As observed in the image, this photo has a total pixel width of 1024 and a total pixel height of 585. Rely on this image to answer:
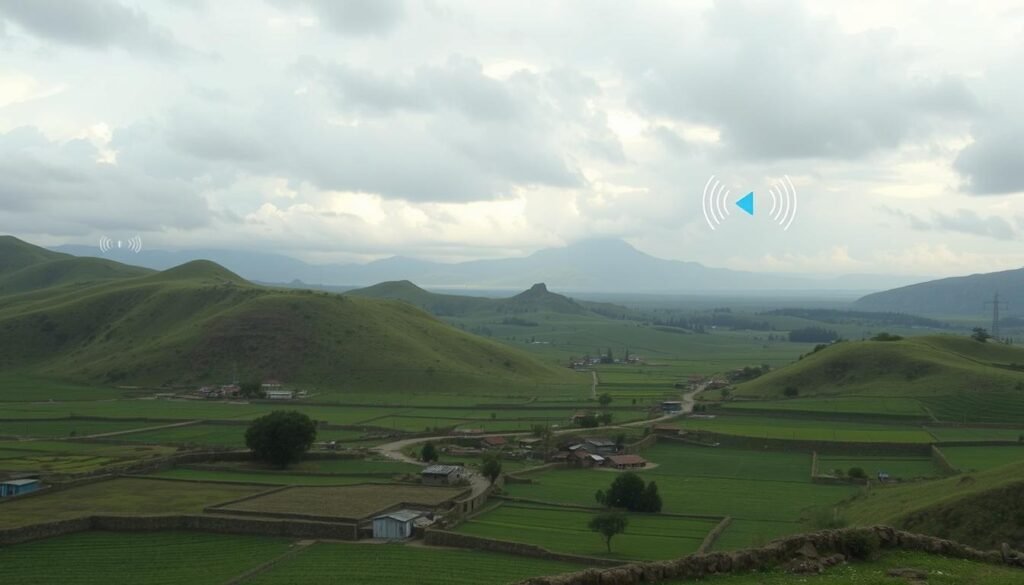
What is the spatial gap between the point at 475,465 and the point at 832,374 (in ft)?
194

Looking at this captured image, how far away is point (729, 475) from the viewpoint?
58156mm

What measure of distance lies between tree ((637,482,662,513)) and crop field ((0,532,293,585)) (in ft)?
59.8

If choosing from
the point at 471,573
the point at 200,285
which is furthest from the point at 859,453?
the point at 200,285

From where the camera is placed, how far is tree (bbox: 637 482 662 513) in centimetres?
4669

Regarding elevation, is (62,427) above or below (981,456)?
above

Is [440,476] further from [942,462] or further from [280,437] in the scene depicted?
[942,462]

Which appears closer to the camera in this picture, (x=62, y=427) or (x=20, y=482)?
(x=20, y=482)

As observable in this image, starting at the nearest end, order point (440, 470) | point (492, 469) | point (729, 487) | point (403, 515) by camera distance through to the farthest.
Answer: point (403, 515) → point (492, 469) → point (729, 487) → point (440, 470)

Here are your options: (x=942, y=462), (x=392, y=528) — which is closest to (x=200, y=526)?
(x=392, y=528)

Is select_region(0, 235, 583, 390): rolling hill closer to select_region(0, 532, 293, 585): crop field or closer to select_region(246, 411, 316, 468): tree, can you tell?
select_region(246, 411, 316, 468): tree

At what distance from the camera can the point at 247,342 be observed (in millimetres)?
125312

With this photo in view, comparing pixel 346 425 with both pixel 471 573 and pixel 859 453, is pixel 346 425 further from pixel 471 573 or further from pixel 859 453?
pixel 471 573

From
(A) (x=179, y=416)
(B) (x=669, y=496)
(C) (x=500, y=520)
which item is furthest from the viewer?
(A) (x=179, y=416)

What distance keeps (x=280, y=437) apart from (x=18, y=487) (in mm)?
16198
